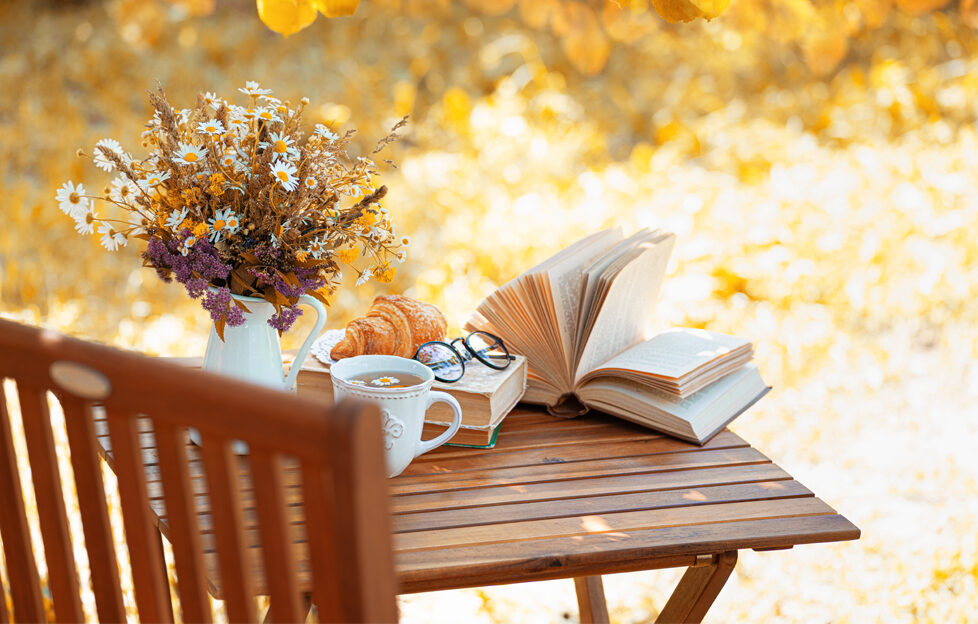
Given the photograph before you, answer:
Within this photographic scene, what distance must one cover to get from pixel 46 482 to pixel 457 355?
2.50 ft

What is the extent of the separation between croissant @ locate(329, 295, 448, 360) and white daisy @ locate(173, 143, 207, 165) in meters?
0.37

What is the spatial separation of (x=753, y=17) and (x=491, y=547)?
1.41 metres

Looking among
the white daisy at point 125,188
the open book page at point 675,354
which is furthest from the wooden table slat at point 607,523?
the white daisy at point 125,188

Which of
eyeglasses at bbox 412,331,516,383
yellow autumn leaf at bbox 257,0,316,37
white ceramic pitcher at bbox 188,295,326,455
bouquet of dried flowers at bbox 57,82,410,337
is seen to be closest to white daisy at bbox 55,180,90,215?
bouquet of dried flowers at bbox 57,82,410,337

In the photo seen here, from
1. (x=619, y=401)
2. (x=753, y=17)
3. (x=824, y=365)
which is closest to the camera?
(x=619, y=401)

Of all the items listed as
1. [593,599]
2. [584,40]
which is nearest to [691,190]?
[584,40]

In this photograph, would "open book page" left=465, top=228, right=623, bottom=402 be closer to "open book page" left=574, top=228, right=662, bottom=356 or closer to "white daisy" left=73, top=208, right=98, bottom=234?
"open book page" left=574, top=228, right=662, bottom=356

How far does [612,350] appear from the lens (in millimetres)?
1498

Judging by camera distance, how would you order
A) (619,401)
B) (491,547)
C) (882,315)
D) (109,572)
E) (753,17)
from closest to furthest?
(109,572) < (491,547) < (619,401) < (753,17) < (882,315)

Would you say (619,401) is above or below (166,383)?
below

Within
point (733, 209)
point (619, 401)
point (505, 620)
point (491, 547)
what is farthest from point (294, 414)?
point (733, 209)

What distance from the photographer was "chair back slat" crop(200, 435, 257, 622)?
0.59 metres

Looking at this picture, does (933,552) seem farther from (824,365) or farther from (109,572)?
(109,572)

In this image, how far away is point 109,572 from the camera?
0.68m
